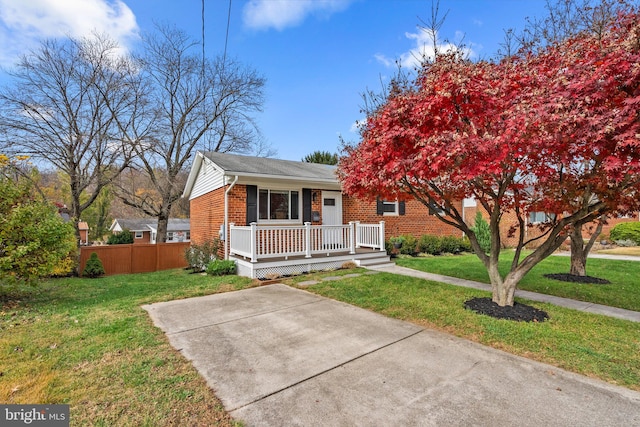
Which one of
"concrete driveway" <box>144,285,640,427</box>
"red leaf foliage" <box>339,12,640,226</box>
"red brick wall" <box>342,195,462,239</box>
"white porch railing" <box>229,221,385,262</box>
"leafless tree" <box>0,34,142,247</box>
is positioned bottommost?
"concrete driveway" <box>144,285,640,427</box>

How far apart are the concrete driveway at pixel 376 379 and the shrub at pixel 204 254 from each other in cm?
626

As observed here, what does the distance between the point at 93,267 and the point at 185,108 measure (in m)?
11.8

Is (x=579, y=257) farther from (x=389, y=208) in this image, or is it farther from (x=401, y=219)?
(x=389, y=208)

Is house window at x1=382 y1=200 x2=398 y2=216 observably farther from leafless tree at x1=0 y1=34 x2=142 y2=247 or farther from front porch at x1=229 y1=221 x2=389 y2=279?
leafless tree at x1=0 y1=34 x2=142 y2=247

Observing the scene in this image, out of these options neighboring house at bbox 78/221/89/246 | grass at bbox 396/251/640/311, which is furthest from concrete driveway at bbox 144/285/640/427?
neighboring house at bbox 78/221/89/246

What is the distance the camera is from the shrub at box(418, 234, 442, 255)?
13.3 meters

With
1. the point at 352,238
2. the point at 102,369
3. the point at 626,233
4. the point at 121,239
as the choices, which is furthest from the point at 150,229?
the point at 626,233

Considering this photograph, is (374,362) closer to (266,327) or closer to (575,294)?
(266,327)

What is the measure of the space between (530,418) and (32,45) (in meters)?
18.2

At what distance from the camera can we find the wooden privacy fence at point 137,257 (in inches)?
520

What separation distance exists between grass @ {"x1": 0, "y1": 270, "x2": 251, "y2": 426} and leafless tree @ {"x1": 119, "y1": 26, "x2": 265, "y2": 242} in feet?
43.3

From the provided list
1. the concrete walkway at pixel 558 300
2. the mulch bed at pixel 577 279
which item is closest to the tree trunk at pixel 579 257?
the mulch bed at pixel 577 279

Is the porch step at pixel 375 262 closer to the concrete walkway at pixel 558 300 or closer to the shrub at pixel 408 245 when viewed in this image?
the concrete walkway at pixel 558 300

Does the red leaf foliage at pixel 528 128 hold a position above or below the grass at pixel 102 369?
above
